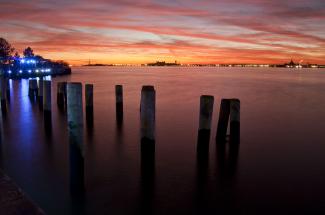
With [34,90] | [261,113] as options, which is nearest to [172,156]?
[261,113]

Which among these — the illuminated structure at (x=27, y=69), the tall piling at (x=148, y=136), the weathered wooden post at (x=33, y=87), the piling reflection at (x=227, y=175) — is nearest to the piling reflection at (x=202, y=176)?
the piling reflection at (x=227, y=175)

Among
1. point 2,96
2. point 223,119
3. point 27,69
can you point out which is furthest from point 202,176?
point 27,69

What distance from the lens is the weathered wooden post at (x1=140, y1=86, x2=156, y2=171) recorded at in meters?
6.80

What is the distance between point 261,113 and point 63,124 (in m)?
10.4

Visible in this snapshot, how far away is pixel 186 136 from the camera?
1184cm

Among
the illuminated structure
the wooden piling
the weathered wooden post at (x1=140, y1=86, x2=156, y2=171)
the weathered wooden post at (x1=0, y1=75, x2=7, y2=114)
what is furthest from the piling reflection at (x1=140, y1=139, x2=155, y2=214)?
the illuminated structure

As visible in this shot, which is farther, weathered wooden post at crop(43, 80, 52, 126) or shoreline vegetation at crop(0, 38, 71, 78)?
shoreline vegetation at crop(0, 38, 71, 78)

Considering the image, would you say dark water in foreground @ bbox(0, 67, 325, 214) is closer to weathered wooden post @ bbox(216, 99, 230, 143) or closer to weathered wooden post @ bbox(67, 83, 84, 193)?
weathered wooden post @ bbox(216, 99, 230, 143)

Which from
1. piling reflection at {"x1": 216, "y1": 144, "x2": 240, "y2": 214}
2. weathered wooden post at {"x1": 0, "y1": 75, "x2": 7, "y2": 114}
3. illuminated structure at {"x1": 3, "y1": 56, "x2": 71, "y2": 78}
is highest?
illuminated structure at {"x1": 3, "y1": 56, "x2": 71, "y2": 78}

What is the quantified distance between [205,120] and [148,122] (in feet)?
6.41

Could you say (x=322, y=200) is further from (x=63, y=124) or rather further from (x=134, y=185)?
(x=63, y=124)

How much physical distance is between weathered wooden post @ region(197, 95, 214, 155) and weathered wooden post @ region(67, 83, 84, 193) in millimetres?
3369

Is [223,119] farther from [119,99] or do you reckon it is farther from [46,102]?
[46,102]

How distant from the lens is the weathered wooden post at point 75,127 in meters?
5.75
